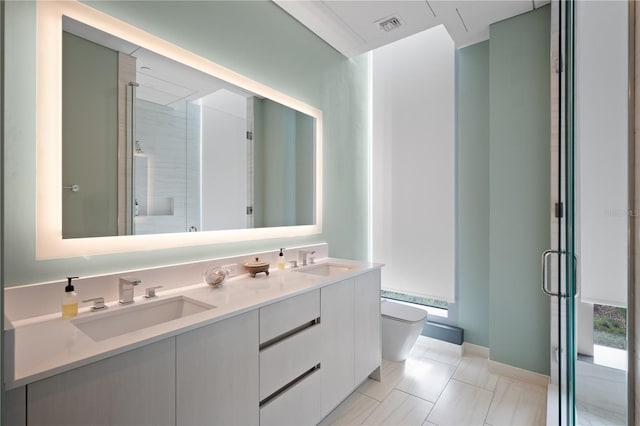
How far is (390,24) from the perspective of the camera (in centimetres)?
223

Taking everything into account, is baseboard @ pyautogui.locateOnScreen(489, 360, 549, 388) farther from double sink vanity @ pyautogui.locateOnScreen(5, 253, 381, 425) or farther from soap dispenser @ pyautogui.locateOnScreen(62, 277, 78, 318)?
soap dispenser @ pyautogui.locateOnScreen(62, 277, 78, 318)

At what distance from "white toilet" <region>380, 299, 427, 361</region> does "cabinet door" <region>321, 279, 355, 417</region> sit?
0.58 meters

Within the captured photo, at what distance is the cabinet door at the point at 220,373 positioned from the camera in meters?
1.01

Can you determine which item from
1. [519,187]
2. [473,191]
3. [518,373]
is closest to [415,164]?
[473,191]

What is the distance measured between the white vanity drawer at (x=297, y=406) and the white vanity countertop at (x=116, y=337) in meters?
0.47

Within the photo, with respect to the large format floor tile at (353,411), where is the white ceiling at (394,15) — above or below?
above

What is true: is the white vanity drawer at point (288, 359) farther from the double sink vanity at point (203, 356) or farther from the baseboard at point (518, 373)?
the baseboard at point (518, 373)

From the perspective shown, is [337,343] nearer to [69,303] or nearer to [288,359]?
[288,359]

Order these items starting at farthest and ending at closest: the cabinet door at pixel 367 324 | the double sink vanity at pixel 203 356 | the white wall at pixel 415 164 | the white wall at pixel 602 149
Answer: the white wall at pixel 415 164
the cabinet door at pixel 367 324
the double sink vanity at pixel 203 356
the white wall at pixel 602 149

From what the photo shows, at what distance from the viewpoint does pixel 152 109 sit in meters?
1.43

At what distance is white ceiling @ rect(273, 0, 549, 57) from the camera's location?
6.65 ft

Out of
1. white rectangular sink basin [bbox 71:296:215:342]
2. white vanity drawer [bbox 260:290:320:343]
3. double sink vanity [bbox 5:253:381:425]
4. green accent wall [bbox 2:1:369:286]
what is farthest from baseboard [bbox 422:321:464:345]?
white rectangular sink basin [bbox 71:296:215:342]

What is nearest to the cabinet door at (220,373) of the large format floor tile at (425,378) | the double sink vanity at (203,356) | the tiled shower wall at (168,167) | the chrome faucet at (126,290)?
the double sink vanity at (203,356)

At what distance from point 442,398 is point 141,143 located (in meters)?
2.35
